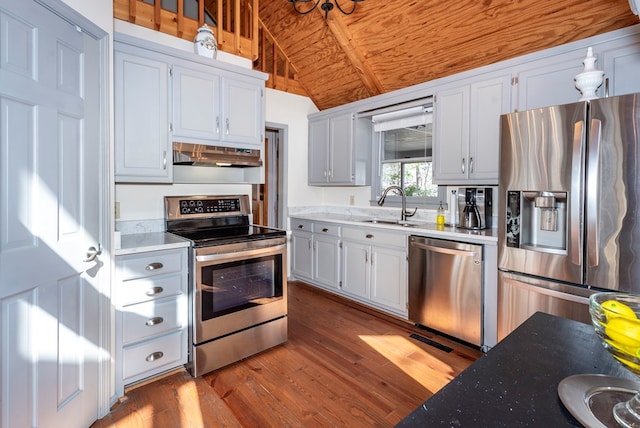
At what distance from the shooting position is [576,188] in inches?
78.5

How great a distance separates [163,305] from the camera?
2.29 metres

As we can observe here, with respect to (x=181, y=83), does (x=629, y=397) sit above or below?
below

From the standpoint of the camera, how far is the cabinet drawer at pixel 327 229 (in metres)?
3.88

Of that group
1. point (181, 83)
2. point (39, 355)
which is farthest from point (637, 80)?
point (39, 355)

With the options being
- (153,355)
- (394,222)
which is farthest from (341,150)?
(153,355)

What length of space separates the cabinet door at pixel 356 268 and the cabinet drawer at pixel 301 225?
0.66 meters

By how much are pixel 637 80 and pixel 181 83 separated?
10.5 feet

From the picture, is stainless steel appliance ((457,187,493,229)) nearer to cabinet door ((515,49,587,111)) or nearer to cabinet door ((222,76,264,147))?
cabinet door ((515,49,587,111))

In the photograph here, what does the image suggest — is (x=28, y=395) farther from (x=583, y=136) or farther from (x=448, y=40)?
(x=448, y=40)

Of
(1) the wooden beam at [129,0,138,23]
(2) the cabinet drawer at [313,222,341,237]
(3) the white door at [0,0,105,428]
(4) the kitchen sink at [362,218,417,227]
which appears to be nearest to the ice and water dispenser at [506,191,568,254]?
(4) the kitchen sink at [362,218,417,227]

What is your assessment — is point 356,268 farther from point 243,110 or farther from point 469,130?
point 243,110

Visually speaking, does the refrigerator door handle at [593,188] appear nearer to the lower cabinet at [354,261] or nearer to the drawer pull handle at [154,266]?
the lower cabinet at [354,261]

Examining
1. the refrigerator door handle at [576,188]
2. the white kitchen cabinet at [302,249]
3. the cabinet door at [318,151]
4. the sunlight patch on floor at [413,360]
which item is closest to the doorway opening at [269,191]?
the cabinet door at [318,151]

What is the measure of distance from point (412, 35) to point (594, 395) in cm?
344
